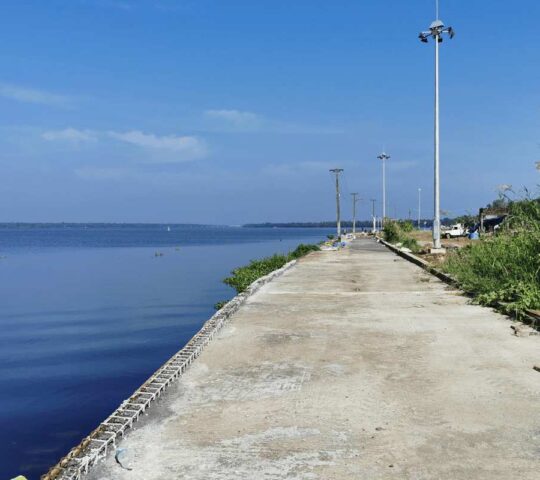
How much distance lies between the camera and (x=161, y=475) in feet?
11.7

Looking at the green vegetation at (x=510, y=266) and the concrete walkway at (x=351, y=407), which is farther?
the green vegetation at (x=510, y=266)

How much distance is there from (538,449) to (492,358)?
2.66 meters

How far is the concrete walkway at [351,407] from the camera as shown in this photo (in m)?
3.65

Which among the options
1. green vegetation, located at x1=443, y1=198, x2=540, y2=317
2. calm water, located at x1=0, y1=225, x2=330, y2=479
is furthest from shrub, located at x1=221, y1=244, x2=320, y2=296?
green vegetation, located at x1=443, y1=198, x2=540, y2=317

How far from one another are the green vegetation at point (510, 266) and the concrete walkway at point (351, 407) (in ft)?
3.56

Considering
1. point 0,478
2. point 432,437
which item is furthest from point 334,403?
point 0,478

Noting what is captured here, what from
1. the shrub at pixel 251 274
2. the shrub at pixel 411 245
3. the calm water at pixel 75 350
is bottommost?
the calm water at pixel 75 350

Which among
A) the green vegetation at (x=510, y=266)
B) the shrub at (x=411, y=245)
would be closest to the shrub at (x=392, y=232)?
the shrub at (x=411, y=245)

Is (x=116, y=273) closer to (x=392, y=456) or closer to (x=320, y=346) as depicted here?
(x=320, y=346)

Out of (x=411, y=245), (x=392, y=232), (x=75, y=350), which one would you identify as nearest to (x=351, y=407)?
(x=75, y=350)

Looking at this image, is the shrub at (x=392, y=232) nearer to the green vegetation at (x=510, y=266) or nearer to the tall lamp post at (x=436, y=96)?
the tall lamp post at (x=436, y=96)

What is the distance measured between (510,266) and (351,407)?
25.2 feet

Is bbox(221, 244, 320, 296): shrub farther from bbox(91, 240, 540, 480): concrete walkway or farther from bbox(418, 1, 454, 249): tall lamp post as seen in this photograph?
A: bbox(91, 240, 540, 480): concrete walkway

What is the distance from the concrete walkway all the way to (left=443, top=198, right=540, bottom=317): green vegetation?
1084mm
